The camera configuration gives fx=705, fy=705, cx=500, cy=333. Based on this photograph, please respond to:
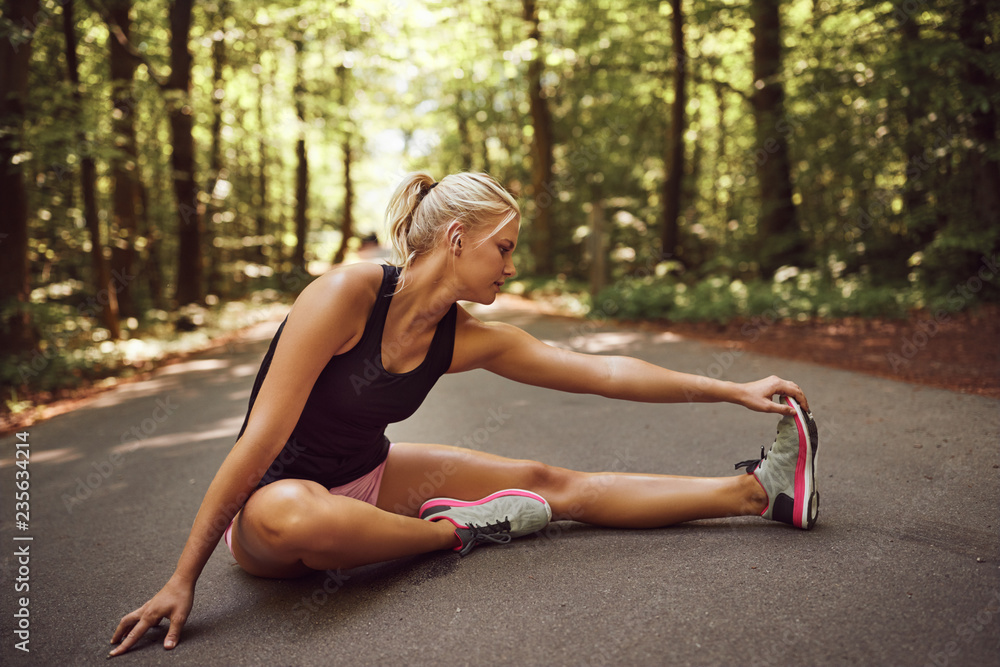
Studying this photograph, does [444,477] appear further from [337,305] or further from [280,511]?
[337,305]

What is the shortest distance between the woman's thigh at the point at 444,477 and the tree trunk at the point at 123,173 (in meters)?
10.5

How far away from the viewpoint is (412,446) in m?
3.12

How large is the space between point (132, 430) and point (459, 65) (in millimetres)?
15516

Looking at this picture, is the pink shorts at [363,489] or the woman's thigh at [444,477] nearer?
the pink shorts at [363,489]

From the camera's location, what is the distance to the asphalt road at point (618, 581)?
2105 mm

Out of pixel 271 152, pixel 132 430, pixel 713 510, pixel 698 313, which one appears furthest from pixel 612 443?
pixel 271 152

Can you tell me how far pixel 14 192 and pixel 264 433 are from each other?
26.5ft

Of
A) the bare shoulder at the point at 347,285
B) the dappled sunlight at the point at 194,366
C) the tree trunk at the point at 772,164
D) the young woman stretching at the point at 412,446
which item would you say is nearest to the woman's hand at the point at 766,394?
the young woman stretching at the point at 412,446

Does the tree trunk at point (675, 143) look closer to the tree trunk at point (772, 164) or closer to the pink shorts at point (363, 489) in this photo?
the tree trunk at point (772, 164)

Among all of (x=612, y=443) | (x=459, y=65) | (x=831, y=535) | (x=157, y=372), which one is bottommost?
(x=157, y=372)

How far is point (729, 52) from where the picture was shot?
2052 centimetres

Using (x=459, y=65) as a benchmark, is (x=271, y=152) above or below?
below

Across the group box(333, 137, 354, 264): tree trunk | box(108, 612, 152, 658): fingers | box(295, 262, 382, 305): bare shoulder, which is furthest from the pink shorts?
box(333, 137, 354, 264): tree trunk

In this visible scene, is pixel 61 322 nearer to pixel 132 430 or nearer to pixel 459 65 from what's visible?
pixel 132 430
